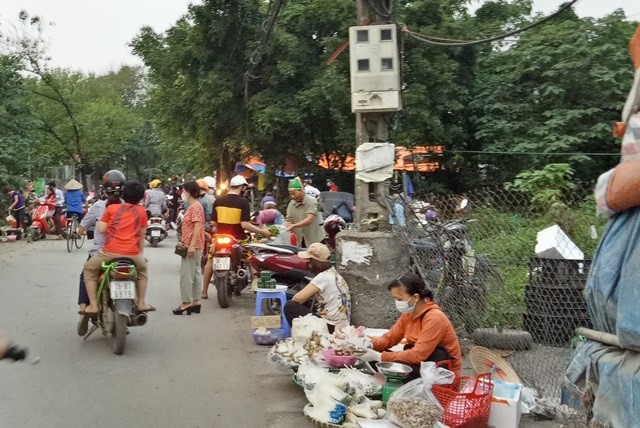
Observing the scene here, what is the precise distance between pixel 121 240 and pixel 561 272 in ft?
15.9

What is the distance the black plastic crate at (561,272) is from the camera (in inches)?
324

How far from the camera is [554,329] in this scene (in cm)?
841

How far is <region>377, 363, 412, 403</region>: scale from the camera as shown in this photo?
5.91 metres

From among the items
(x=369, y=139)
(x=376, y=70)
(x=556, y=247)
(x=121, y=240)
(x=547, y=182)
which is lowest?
(x=556, y=247)

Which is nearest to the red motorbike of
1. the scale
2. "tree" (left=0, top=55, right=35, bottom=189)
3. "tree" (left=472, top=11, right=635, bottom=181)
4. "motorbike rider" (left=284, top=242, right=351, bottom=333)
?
"tree" (left=0, top=55, right=35, bottom=189)

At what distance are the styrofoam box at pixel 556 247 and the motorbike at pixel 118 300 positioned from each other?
4507 mm

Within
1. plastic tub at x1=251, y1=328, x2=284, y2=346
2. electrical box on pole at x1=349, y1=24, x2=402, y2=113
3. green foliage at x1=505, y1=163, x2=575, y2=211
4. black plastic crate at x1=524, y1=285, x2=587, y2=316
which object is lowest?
plastic tub at x1=251, y1=328, x2=284, y2=346

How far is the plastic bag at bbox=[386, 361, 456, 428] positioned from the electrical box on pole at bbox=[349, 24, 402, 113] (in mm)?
3860

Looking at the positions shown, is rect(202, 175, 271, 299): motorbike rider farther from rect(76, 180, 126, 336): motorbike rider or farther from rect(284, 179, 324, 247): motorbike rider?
rect(76, 180, 126, 336): motorbike rider

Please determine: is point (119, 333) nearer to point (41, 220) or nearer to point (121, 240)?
point (121, 240)

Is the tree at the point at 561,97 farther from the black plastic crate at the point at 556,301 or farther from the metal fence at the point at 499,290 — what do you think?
the black plastic crate at the point at 556,301

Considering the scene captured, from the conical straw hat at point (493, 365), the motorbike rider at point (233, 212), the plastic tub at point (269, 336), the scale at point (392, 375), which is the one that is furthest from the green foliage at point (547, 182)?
the scale at point (392, 375)

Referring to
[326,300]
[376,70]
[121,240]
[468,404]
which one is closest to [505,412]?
[468,404]

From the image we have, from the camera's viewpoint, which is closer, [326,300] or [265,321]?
[326,300]
